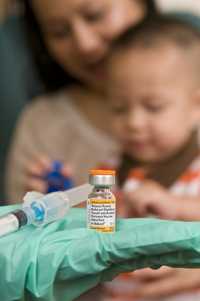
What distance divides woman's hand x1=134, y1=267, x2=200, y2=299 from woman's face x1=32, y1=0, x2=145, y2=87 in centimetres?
50

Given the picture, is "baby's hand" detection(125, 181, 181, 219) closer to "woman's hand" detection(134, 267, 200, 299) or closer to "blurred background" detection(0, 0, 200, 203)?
"woman's hand" detection(134, 267, 200, 299)

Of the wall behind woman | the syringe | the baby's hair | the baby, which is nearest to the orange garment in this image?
the baby

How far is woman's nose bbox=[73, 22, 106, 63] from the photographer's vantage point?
1397 millimetres

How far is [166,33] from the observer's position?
131cm

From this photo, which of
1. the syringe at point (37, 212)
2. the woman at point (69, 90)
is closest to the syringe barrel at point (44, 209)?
the syringe at point (37, 212)

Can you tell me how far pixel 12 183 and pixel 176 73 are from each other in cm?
53

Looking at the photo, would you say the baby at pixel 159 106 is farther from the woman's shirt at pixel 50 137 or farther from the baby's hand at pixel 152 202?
the woman's shirt at pixel 50 137

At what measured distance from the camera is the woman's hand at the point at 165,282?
122cm

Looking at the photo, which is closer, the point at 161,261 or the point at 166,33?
the point at 161,261

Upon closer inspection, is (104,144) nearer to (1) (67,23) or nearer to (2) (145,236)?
(1) (67,23)

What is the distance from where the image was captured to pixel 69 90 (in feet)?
4.76

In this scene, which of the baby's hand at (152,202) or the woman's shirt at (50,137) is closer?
the baby's hand at (152,202)

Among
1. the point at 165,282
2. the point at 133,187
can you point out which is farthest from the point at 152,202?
the point at 165,282

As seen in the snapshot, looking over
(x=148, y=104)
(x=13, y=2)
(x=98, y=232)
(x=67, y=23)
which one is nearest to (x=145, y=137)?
(x=148, y=104)
